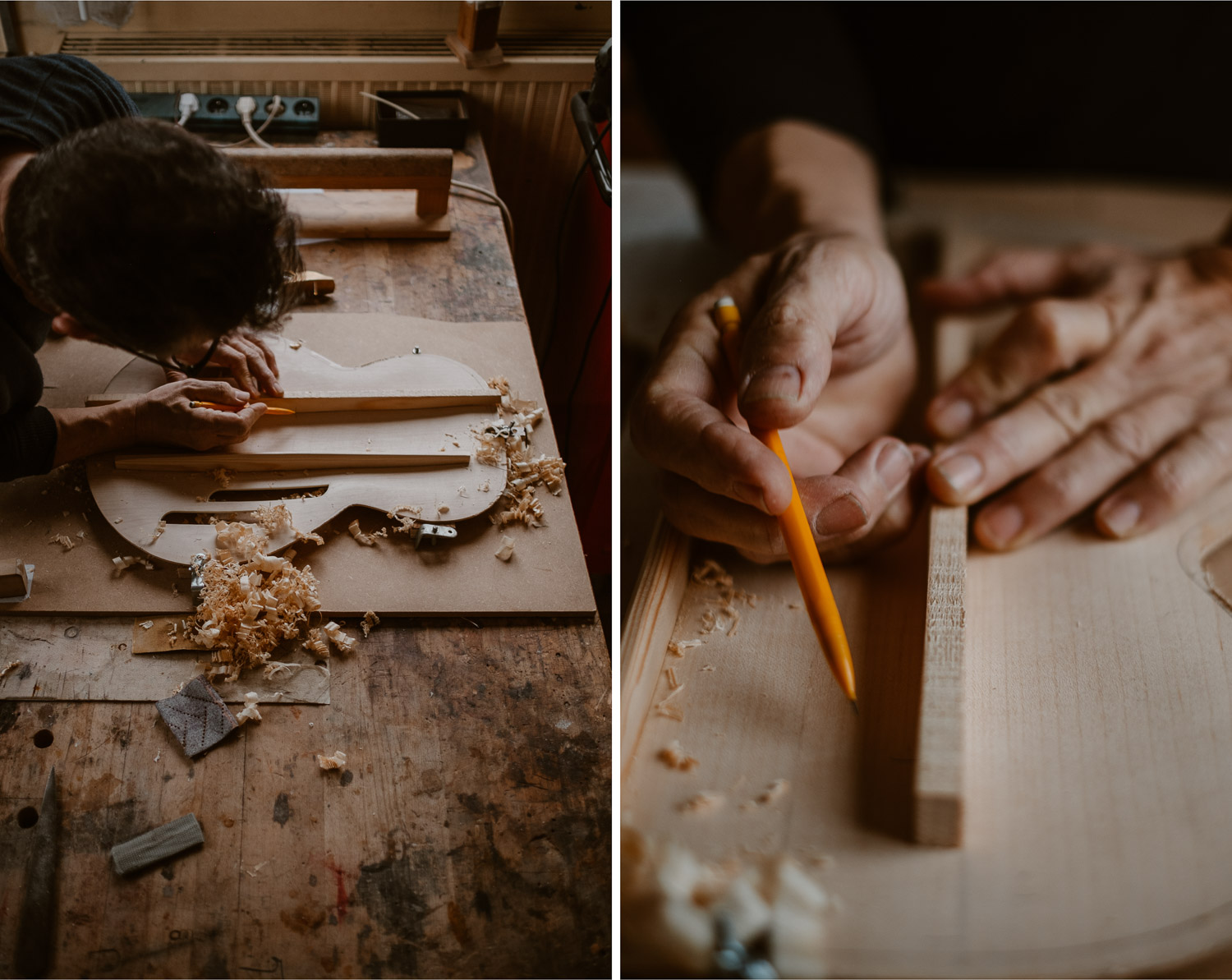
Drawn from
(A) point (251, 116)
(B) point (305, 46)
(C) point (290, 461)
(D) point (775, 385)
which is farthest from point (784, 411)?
(B) point (305, 46)

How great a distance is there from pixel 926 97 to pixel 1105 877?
1.11m

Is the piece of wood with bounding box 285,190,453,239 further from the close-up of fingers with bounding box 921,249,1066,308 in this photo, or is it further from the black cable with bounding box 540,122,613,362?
the close-up of fingers with bounding box 921,249,1066,308

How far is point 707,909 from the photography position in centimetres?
40

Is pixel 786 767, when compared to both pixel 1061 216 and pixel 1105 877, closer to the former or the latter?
pixel 1105 877

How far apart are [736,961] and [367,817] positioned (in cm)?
31

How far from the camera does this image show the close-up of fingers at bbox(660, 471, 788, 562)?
0.62 metres

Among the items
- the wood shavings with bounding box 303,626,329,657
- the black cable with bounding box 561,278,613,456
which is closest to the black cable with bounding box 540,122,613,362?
the black cable with bounding box 561,278,613,456

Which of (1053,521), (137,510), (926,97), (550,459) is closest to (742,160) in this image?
(926,97)

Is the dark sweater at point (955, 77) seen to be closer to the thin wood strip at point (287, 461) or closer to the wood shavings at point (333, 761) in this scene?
the thin wood strip at point (287, 461)

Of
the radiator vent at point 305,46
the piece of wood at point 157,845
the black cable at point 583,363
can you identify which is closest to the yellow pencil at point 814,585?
the piece of wood at point 157,845

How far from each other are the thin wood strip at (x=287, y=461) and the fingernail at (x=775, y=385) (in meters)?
0.32

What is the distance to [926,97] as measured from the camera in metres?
1.23

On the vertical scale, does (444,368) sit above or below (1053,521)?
above

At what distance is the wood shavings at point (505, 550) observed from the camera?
2.51ft
